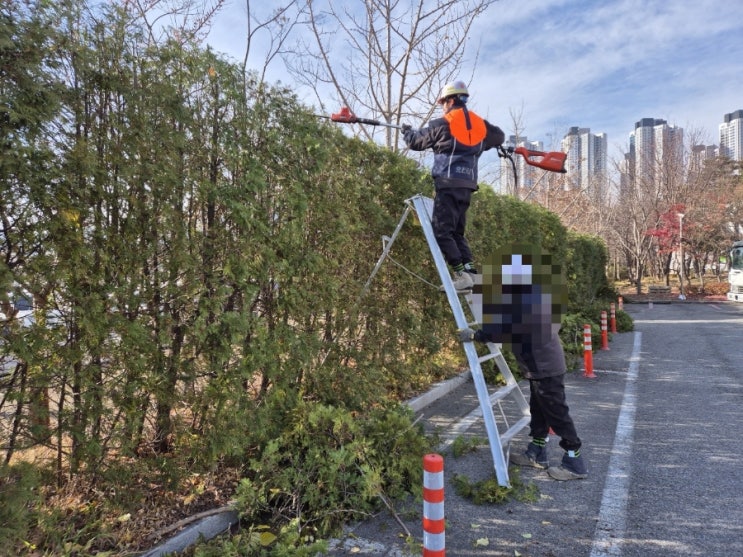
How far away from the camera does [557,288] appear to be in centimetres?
391

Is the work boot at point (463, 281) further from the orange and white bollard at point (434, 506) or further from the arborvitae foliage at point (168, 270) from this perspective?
the orange and white bollard at point (434, 506)

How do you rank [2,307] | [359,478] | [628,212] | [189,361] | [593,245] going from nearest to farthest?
[2,307]
[189,361]
[359,478]
[593,245]
[628,212]

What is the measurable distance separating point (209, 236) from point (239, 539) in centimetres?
198

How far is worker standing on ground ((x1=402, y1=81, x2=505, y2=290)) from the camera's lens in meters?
4.48

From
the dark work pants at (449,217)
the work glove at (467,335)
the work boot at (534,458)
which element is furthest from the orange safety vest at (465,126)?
Result: the work boot at (534,458)

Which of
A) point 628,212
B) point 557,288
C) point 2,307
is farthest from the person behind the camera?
point 628,212

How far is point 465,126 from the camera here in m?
4.48

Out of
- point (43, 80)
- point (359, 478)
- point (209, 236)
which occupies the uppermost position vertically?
point (43, 80)

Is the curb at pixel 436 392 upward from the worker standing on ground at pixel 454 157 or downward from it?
downward

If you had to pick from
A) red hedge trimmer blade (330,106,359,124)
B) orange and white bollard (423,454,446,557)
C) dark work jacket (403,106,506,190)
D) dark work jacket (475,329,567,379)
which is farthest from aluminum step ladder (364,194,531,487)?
orange and white bollard (423,454,446,557)

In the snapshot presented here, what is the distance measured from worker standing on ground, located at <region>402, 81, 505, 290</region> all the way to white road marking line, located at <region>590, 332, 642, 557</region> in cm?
213

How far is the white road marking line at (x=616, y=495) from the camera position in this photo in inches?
121

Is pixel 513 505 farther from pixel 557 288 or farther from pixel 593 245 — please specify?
pixel 593 245

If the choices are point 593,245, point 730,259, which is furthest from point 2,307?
point 730,259
